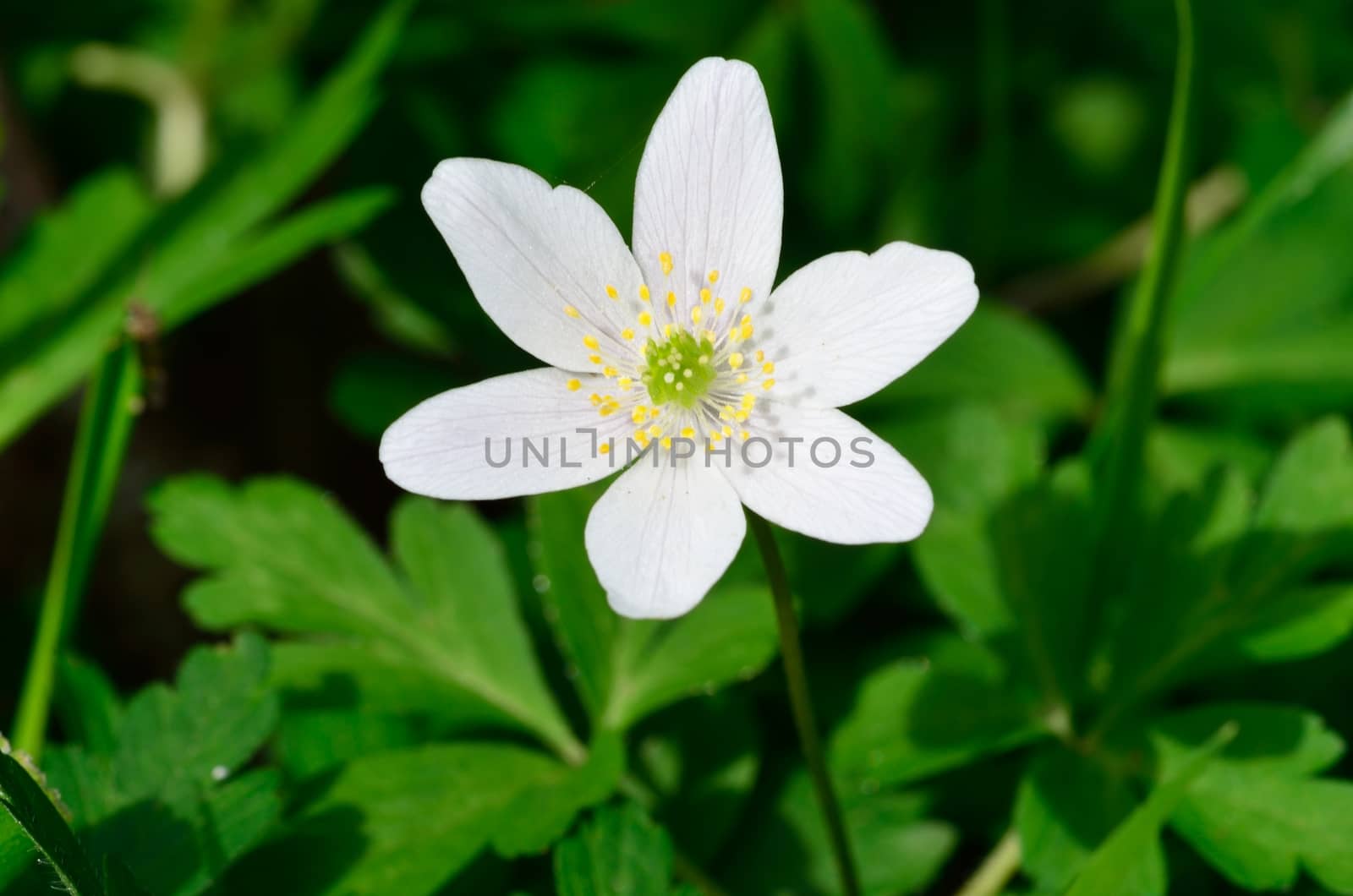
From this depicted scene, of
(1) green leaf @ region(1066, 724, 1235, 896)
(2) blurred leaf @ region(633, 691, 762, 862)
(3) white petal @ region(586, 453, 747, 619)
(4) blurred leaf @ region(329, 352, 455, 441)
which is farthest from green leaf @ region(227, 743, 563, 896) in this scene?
(4) blurred leaf @ region(329, 352, 455, 441)

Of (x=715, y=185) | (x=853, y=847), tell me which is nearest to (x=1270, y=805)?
(x=853, y=847)

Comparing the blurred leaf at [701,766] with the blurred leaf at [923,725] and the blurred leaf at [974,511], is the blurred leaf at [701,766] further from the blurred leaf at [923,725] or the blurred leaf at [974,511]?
the blurred leaf at [974,511]

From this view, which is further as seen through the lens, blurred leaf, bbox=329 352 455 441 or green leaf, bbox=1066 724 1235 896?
blurred leaf, bbox=329 352 455 441

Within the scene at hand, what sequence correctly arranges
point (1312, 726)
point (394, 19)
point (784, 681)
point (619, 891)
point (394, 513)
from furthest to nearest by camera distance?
1. point (394, 19)
2. point (784, 681)
3. point (394, 513)
4. point (1312, 726)
5. point (619, 891)

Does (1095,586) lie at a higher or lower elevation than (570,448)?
lower

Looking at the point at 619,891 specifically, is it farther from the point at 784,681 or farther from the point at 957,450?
the point at 957,450

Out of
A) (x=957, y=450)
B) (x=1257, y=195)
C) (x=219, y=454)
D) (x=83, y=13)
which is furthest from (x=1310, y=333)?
(x=83, y=13)

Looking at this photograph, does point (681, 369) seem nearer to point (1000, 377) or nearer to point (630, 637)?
point (630, 637)

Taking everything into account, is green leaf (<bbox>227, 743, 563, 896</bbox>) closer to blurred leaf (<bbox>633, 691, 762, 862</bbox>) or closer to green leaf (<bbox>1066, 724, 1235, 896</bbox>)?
blurred leaf (<bbox>633, 691, 762, 862</bbox>)
